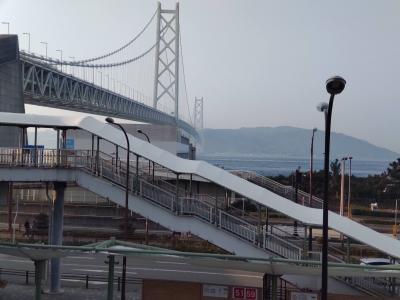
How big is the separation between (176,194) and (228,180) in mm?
1865

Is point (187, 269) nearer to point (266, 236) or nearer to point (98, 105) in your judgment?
point (266, 236)

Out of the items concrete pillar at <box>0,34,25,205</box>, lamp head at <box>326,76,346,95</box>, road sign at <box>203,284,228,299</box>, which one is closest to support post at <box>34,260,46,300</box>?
road sign at <box>203,284,228,299</box>

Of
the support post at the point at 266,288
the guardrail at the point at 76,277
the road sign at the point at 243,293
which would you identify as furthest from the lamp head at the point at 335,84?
the guardrail at the point at 76,277

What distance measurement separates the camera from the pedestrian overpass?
43.6 feet

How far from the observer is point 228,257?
31.0 ft

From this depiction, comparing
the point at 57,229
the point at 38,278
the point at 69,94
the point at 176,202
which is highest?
the point at 69,94

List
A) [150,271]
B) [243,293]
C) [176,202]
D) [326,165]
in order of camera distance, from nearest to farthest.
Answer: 1. [326,165]
2. [243,293]
3. [176,202]
4. [150,271]

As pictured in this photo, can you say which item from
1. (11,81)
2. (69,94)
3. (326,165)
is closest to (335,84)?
(326,165)

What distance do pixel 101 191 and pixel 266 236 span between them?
4986 mm

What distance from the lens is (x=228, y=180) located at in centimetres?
1414

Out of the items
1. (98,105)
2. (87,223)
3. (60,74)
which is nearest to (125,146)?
(87,223)

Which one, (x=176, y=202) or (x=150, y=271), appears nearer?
(x=176, y=202)

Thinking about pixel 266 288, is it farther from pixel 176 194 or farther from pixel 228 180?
pixel 176 194

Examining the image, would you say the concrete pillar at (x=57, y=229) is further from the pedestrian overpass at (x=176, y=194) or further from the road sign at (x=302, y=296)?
the road sign at (x=302, y=296)
